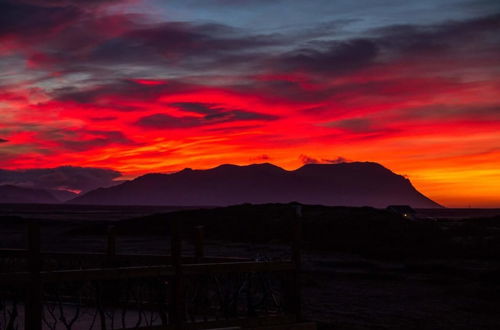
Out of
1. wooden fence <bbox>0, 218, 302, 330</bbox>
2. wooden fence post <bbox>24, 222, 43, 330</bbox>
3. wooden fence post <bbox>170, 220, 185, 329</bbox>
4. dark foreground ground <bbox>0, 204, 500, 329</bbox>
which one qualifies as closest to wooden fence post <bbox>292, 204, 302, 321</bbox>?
wooden fence <bbox>0, 218, 302, 330</bbox>

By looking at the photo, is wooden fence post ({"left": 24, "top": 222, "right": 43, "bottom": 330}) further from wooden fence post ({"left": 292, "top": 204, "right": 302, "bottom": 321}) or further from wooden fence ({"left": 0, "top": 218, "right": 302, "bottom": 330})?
wooden fence post ({"left": 292, "top": 204, "right": 302, "bottom": 321})

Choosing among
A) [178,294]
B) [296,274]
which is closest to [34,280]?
[178,294]

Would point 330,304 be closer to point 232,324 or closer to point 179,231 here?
point 232,324

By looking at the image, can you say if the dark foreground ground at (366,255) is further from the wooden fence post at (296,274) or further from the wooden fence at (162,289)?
the wooden fence at (162,289)

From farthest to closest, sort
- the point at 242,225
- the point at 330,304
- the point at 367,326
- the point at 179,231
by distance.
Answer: the point at 242,225 → the point at 330,304 → the point at 367,326 → the point at 179,231

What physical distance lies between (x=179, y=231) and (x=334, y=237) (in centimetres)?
3868

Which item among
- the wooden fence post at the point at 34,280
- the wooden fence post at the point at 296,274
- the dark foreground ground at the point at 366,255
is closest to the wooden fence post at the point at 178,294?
the dark foreground ground at the point at 366,255

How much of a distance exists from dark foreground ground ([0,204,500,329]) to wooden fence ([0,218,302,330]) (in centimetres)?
110

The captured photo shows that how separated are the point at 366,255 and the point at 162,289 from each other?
30237 millimetres

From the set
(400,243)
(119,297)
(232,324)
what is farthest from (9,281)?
(400,243)

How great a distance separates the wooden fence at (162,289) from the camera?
9016 millimetres

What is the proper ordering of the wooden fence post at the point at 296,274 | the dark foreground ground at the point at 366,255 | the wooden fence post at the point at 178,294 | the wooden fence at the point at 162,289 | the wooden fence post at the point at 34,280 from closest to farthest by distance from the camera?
the wooden fence post at the point at 34,280, the wooden fence at the point at 162,289, the wooden fence post at the point at 178,294, the wooden fence post at the point at 296,274, the dark foreground ground at the point at 366,255

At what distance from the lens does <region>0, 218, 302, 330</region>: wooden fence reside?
902cm

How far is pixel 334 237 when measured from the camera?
4738 cm
